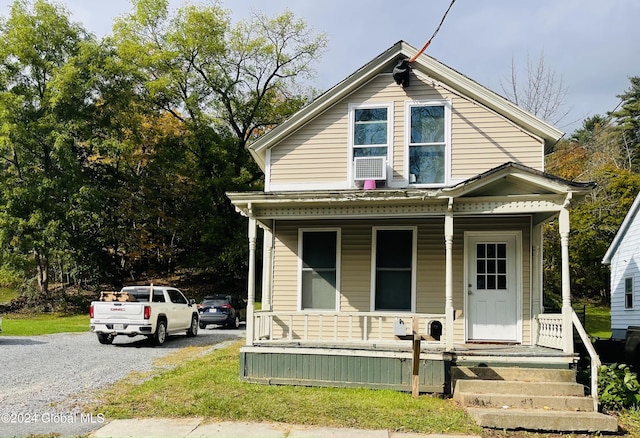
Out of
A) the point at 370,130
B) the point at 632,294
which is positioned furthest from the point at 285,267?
the point at 632,294

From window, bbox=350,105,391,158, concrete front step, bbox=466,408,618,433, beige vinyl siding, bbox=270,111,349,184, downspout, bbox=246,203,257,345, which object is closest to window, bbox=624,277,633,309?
window, bbox=350,105,391,158

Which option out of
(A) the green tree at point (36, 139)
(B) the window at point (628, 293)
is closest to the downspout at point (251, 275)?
(B) the window at point (628, 293)

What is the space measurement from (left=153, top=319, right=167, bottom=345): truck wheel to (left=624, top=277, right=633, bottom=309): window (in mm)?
15231

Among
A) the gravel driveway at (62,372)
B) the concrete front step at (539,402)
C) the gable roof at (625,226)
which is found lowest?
the gravel driveway at (62,372)

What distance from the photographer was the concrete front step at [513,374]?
340 inches

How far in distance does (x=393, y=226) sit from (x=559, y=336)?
149 inches

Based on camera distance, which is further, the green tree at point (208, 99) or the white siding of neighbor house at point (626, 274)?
the green tree at point (208, 99)

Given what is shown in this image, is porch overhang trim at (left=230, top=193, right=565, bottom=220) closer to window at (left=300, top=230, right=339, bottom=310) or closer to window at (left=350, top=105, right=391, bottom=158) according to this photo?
window at (left=300, top=230, right=339, bottom=310)

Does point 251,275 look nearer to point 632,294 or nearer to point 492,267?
point 492,267

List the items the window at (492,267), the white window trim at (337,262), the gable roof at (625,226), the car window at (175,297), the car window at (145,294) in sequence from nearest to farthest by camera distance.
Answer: the window at (492,267) < the white window trim at (337,262) < the car window at (145,294) < the car window at (175,297) < the gable roof at (625,226)

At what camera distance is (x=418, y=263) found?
11.1 m

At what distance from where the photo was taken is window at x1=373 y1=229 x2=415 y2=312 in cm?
1109

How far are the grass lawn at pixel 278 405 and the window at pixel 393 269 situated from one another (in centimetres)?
249

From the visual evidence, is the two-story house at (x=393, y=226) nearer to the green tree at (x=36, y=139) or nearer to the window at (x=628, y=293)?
the window at (x=628, y=293)
